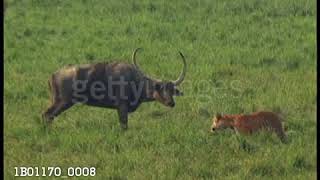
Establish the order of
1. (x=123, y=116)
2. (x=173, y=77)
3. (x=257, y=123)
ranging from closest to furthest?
(x=257, y=123), (x=123, y=116), (x=173, y=77)

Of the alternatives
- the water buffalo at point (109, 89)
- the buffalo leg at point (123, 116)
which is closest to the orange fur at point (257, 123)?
the water buffalo at point (109, 89)

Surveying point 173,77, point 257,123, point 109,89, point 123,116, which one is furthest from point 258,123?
point 173,77

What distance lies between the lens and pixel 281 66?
33.7ft

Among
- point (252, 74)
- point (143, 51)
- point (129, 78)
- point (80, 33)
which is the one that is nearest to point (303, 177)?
point (129, 78)

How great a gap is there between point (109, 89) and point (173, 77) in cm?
148

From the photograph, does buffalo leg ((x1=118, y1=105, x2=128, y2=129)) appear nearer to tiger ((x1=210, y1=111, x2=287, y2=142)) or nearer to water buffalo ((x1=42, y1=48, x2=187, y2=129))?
water buffalo ((x1=42, y1=48, x2=187, y2=129))

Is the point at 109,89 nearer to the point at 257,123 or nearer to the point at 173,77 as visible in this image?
the point at 173,77

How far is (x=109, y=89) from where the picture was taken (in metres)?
8.04

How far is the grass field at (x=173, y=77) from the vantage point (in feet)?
23.6

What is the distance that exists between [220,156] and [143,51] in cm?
390

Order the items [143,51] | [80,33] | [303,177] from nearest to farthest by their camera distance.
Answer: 1. [303,177]
2. [143,51]
3. [80,33]

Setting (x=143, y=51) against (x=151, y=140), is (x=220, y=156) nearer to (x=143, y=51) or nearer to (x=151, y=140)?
(x=151, y=140)

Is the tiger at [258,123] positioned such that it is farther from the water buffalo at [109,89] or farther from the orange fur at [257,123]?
the water buffalo at [109,89]

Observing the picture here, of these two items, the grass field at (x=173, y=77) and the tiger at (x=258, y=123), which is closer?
the grass field at (x=173, y=77)
